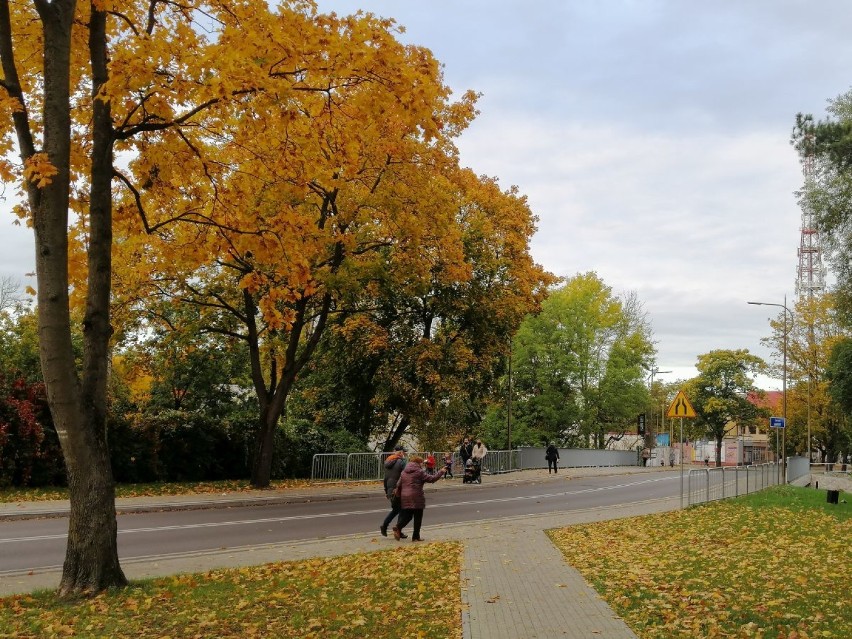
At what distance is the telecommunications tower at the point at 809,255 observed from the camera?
23094mm

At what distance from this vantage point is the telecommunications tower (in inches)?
909

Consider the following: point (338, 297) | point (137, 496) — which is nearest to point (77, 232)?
point (137, 496)

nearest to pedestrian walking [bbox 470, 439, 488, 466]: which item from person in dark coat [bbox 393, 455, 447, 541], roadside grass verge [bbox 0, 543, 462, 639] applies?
person in dark coat [bbox 393, 455, 447, 541]

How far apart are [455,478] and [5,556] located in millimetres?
27192

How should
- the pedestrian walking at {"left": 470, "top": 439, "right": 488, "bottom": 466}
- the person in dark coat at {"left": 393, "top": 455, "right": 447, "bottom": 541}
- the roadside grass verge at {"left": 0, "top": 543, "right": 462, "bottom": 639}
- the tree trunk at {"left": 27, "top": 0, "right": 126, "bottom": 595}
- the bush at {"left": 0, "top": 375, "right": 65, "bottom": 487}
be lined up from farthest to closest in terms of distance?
the pedestrian walking at {"left": 470, "top": 439, "right": 488, "bottom": 466} < the bush at {"left": 0, "top": 375, "right": 65, "bottom": 487} < the person in dark coat at {"left": 393, "top": 455, "right": 447, "bottom": 541} < the tree trunk at {"left": 27, "top": 0, "right": 126, "bottom": 595} < the roadside grass verge at {"left": 0, "top": 543, "right": 462, "bottom": 639}

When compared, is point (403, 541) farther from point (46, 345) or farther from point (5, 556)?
point (46, 345)

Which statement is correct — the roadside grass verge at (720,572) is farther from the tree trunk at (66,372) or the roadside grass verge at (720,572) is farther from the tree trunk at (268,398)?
the tree trunk at (268,398)

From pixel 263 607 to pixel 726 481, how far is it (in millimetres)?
23948

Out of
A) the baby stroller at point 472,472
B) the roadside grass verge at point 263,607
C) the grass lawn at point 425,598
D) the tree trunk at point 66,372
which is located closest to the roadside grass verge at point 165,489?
the baby stroller at point 472,472

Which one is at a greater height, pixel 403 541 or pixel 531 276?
pixel 531 276

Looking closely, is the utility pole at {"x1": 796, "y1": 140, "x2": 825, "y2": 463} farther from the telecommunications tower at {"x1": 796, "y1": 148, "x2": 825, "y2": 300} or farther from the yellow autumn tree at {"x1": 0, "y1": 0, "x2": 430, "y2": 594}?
the yellow autumn tree at {"x1": 0, "y1": 0, "x2": 430, "y2": 594}

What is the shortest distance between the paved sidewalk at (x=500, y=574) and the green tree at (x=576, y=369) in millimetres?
39409

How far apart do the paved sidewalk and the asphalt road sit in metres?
0.97

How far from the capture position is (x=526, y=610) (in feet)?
27.3
